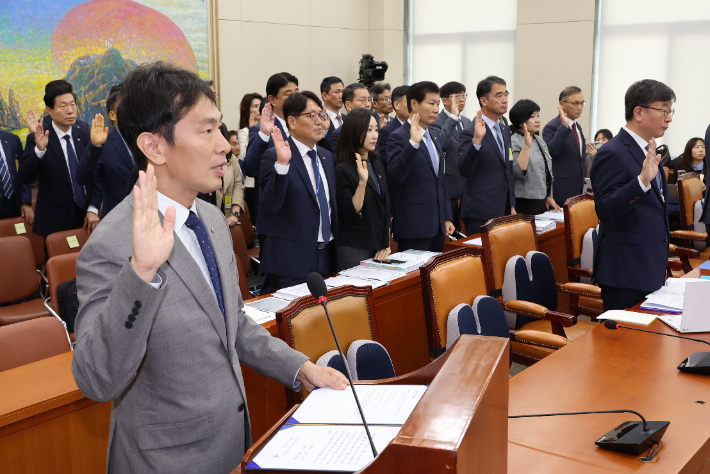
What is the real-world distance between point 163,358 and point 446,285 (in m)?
1.47

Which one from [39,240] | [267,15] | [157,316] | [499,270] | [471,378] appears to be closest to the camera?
[471,378]

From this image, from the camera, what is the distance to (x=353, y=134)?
3.60 metres

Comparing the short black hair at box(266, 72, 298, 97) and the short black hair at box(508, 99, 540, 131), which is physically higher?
the short black hair at box(266, 72, 298, 97)

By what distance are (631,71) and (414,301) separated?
649cm

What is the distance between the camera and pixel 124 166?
388 centimetres

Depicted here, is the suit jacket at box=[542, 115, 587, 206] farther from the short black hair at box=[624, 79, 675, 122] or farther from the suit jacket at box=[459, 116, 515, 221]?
the short black hair at box=[624, 79, 675, 122]

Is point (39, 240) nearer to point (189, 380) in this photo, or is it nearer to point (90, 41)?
point (90, 41)

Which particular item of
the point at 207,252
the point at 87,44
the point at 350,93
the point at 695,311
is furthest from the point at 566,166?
the point at 207,252

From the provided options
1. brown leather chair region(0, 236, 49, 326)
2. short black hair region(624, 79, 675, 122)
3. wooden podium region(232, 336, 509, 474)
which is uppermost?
short black hair region(624, 79, 675, 122)

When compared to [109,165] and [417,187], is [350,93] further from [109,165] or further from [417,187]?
[109,165]

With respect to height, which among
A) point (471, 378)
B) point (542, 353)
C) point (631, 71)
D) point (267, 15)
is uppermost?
point (267, 15)

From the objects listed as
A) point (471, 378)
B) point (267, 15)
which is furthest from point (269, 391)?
point (267, 15)

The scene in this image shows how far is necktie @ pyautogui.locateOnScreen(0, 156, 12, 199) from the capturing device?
191 inches

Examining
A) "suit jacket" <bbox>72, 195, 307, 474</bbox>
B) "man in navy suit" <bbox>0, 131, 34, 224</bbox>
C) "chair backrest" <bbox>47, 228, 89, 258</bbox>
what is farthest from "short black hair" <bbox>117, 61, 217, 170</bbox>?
"man in navy suit" <bbox>0, 131, 34, 224</bbox>
